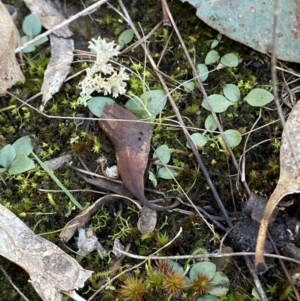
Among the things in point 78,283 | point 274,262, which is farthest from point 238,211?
point 78,283

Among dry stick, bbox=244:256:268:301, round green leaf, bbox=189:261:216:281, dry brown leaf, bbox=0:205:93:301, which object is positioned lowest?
dry stick, bbox=244:256:268:301

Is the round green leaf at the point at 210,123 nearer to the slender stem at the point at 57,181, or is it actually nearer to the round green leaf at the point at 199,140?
the round green leaf at the point at 199,140

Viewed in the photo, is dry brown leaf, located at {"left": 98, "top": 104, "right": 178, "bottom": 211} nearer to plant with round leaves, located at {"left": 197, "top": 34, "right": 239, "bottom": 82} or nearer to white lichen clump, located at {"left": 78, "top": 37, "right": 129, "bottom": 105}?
white lichen clump, located at {"left": 78, "top": 37, "right": 129, "bottom": 105}

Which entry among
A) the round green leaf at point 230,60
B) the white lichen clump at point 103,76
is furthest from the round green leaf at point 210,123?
the white lichen clump at point 103,76

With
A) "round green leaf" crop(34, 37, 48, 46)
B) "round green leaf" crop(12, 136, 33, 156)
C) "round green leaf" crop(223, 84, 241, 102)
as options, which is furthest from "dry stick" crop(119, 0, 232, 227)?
"round green leaf" crop(12, 136, 33, 156)

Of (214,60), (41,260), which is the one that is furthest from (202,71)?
(41,260)

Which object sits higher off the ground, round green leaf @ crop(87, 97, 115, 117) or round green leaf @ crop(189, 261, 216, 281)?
round green leaf @ crop(87, 97, 115, 117)
